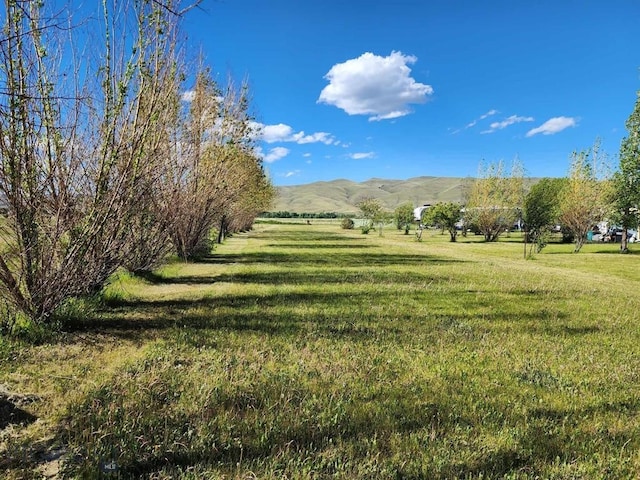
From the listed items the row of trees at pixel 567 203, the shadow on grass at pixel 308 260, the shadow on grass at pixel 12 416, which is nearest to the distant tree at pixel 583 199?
the row of trees at pixel 567 203

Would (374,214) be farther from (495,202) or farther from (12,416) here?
(12,416)

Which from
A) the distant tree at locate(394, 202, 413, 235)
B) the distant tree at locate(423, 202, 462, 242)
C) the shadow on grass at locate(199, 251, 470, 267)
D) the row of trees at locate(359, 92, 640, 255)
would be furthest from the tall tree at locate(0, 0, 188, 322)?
the distant tree at locate(394, 202, 413, 235)

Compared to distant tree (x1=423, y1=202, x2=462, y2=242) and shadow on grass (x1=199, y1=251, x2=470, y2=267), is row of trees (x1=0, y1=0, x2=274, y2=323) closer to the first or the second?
shadow on grass (x1=199, y1=251, x2=470, y2=267)

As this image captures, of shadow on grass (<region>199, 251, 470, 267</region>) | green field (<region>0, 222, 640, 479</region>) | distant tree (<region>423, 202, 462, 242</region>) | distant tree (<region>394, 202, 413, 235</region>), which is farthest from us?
distant tree (<region>394, 202, 413, 235</region>)

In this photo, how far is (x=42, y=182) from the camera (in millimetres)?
5758

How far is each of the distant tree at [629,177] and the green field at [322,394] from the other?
28213 millimetres

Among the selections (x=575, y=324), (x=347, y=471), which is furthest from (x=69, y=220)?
(x=575, y=324)

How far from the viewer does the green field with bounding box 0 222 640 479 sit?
9.84 feet

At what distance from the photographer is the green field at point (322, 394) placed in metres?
3.00

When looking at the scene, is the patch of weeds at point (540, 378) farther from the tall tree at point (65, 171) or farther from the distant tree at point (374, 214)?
the distant tree at point (374, 214)

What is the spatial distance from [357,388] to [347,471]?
145 cm

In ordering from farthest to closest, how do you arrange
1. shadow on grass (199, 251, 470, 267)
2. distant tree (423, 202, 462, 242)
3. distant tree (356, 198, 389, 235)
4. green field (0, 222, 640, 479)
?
distant tree (356, 198, 389, 235), distant tree (423, 202, 462, 242), shadow on grass (199, 251, 470, 267), green field (0, 222, 640, 479)

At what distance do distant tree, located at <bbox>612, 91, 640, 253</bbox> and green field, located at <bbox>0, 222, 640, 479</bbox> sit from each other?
92.6ft

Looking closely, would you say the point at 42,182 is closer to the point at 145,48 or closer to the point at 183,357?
the point at 145,48
